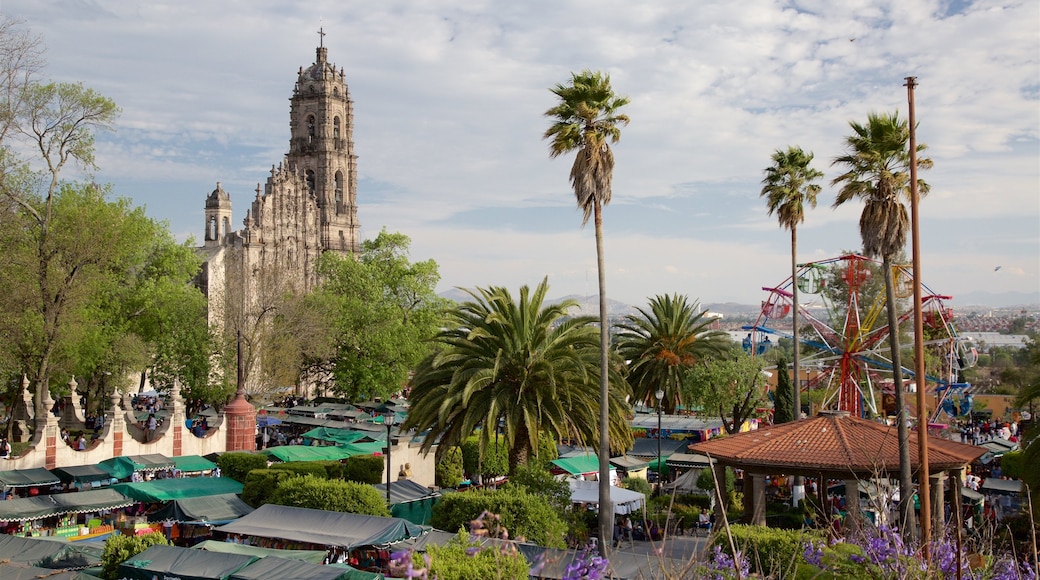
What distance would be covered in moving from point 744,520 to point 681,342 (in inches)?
563

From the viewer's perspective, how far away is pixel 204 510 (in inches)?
948

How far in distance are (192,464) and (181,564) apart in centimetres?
1402

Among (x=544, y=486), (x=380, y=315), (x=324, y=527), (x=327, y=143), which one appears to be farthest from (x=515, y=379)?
(x=327, y=143)

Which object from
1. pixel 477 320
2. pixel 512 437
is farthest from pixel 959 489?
pixel 477 320

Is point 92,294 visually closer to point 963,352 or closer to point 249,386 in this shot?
point 249,386

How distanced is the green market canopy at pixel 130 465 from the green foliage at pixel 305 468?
438cm

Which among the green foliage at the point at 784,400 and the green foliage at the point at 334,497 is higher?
the green foliage at the point at 784,400

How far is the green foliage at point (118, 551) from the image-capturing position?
18312 millimetres

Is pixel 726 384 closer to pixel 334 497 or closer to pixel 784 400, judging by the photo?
pixel 784 400

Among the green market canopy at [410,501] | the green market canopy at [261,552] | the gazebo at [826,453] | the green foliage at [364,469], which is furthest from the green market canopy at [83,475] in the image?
the gazebo at [826,453]

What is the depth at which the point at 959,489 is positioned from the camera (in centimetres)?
2094

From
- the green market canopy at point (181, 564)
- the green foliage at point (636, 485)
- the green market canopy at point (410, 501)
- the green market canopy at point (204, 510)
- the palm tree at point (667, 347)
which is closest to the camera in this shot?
the green market canopy at point (181, 564)

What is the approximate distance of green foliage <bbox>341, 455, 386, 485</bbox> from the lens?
94.8 ft

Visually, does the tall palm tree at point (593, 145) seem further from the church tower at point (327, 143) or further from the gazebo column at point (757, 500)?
the church tower at point (327, 143)
